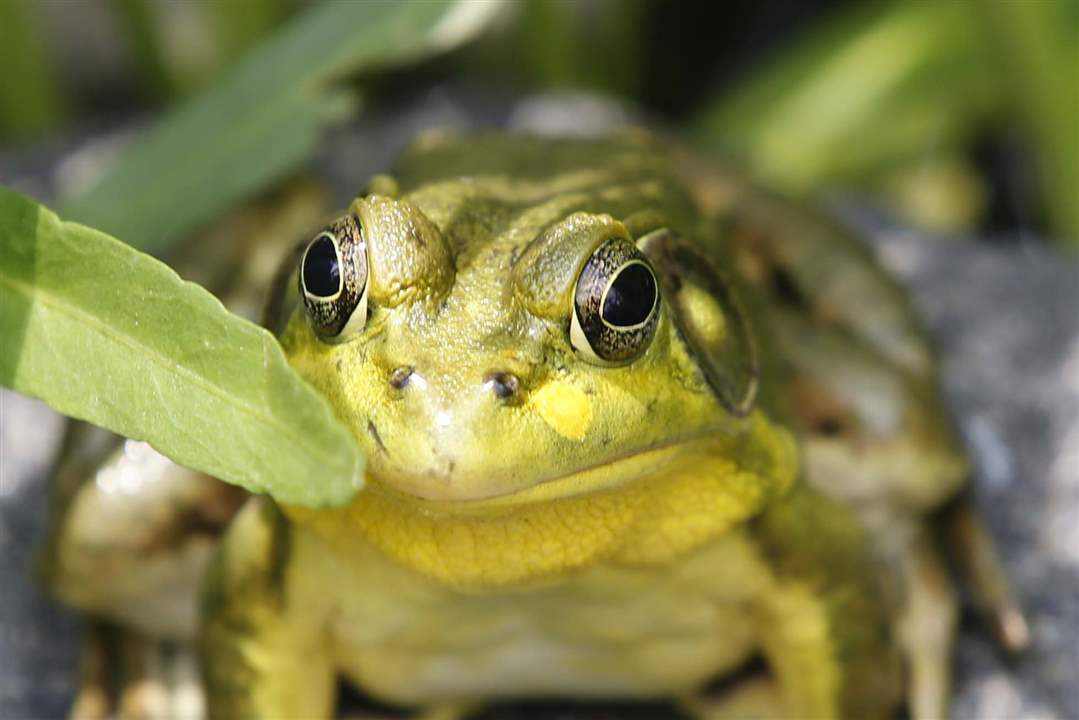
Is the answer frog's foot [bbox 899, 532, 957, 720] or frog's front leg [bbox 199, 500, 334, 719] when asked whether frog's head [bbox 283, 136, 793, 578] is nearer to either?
frog's front leg [bbox 199, 500, 334, 719]

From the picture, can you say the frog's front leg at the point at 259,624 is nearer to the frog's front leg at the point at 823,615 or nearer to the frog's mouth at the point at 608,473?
the frog's mouth at the point at 608,473

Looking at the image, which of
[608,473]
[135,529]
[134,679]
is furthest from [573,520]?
[134,679]

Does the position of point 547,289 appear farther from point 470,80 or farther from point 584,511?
point 470,80

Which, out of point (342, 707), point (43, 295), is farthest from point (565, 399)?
point (342, 707)

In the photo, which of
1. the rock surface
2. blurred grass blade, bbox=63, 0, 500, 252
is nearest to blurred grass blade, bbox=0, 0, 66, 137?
the rock surface

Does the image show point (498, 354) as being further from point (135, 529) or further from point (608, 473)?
point (135, 529)

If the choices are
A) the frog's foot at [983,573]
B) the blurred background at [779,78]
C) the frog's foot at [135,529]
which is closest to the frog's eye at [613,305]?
the frog's foot at [135,529]

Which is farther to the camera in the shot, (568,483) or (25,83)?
(25,83)
